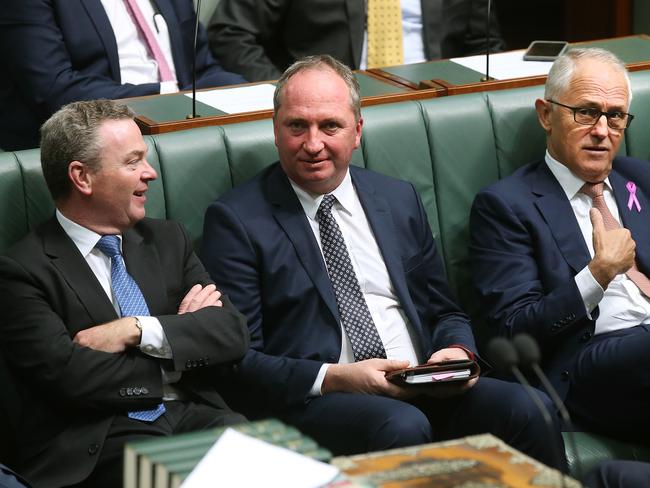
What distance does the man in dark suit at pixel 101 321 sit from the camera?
2.54 m

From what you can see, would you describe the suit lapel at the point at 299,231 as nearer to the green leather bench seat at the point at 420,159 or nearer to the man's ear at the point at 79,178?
the green leather bench seat at the point at 420,159

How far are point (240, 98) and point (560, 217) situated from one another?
90 cm

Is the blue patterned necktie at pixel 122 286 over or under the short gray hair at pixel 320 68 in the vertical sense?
under

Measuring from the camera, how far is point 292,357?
2.89 m

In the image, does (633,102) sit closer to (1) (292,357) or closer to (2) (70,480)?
(1) (292,357)

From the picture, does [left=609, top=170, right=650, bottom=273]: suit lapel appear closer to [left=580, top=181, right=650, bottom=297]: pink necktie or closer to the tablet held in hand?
[left=580, top=181, right=650, bottom=297]: pink necktie

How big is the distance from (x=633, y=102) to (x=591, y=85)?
12.2 inches

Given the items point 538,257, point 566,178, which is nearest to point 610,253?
point 538,257

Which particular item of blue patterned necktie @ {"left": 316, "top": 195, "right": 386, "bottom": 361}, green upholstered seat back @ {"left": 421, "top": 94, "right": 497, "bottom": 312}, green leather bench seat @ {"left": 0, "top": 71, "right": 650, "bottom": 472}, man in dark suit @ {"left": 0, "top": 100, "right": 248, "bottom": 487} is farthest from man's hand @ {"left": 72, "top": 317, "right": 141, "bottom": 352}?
green upholstered seat back @ {"left": 421, "top": 94, "right": 497, "bottom": 312}

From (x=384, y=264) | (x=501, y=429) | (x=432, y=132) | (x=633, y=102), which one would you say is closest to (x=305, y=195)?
(x=384, y=264)

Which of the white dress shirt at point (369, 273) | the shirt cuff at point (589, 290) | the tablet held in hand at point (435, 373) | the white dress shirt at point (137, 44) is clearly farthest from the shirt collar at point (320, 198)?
the white dress shirt at point (137, 44)

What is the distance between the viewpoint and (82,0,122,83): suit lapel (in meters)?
3.76

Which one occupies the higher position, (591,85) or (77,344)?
(591,85)

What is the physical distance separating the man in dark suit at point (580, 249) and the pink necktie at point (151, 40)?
4.04 ft
